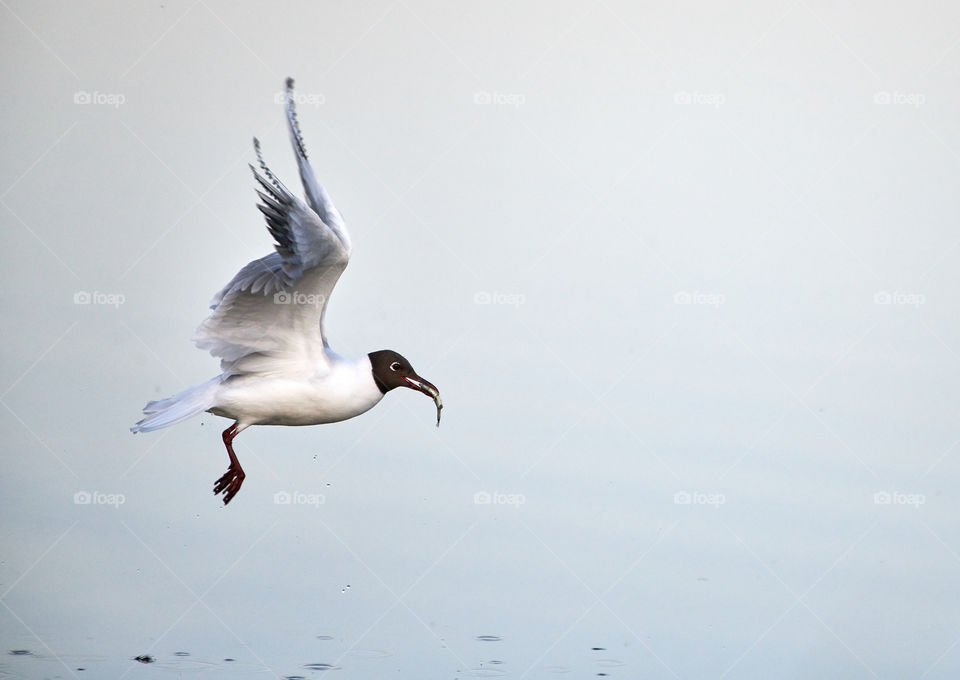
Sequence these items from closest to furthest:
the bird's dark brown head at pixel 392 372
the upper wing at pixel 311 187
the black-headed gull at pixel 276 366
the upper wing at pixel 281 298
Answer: the upper wing at pixel 281 298
the black-headed gull at pixel 276 366
the upper wing at pixel 311 187
the bird's dark brown head at pixel 392 372

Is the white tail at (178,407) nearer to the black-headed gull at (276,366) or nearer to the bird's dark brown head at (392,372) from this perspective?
the black-headed gull at (276,366)

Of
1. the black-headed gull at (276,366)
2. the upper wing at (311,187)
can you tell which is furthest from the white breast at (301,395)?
the upper wing at (311,187)

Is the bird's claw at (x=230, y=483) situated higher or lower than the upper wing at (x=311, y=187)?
lower

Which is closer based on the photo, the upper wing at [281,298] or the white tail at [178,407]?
the upper wing at [281,298]

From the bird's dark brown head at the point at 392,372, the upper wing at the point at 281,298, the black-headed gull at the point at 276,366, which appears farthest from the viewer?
the bird's dark brown head at the point at 392,372

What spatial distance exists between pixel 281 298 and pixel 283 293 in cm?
4

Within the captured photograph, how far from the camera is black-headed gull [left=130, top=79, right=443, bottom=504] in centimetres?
786

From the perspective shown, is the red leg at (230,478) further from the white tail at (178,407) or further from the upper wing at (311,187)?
the upper wing at (311,187)

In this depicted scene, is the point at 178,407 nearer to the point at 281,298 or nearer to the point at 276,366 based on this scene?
the point at 276,366

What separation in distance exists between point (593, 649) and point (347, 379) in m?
2.64

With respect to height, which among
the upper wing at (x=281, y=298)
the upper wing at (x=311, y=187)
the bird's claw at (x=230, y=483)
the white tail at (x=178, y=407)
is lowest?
the bird's claw at (x=230, y=483)

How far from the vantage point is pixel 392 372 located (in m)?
8.23

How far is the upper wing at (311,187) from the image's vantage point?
809 centimetres

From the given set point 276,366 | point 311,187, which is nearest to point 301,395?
point 276,366
